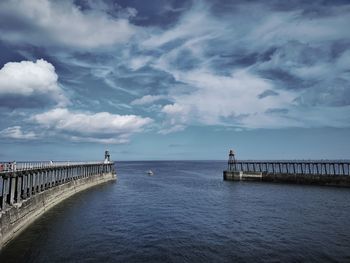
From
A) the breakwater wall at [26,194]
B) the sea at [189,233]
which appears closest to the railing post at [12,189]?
the breakwater wall at [26,194]

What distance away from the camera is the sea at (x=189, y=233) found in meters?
27.8

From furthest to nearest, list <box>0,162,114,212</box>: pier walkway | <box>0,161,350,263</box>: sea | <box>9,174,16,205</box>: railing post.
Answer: <box>0,162,114,212</box>: pier walkway
<box>9,174,16,205</box>: railing post
<box>0,161,350,263</box>: sea

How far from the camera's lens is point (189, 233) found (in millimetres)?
35625

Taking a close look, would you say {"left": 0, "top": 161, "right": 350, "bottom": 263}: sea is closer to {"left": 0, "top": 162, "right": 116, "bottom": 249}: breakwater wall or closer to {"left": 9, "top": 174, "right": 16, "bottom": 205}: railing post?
{"left": 0, "top": 162, "right": 116, "bottom": 249}: breakwater wall

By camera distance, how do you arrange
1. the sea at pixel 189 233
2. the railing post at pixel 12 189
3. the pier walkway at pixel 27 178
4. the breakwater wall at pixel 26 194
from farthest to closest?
the pier walkway at pixel 27 178 → the railing post at pixel 12 189 → the breakwater wall at pixel 26 194 → the sea at pixel 189 233

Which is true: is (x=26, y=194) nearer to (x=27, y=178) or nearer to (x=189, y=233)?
(x=27, y=178)

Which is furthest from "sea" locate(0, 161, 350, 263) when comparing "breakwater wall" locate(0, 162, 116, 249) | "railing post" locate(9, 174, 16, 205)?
"railing post" locate(9, 174, 16, 205)

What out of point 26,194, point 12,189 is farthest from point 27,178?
point 12,189

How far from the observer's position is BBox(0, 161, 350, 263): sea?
27.8 m

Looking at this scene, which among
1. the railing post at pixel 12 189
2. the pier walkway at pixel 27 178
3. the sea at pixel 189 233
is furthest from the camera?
the pier walkway at pixel 27 178

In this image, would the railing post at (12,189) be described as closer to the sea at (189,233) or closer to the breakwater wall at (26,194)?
the breakwater wall at (26,194)

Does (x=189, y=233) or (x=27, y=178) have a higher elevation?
(x=27, y=178)

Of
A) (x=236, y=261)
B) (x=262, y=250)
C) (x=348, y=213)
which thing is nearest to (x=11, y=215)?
(x=236, y=261)

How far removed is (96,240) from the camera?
32719 mm
